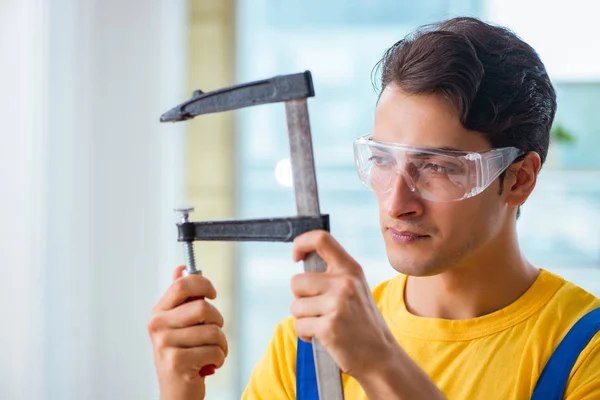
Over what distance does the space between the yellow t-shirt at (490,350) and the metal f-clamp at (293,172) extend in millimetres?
396

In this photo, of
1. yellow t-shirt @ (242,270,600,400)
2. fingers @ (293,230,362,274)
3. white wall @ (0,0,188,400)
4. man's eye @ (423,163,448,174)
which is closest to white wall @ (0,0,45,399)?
white wall @ (0,0,188,400)

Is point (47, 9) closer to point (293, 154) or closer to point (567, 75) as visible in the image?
point (293, 154)

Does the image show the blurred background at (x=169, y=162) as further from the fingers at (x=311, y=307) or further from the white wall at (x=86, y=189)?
the fingers at (x=311, y=307)

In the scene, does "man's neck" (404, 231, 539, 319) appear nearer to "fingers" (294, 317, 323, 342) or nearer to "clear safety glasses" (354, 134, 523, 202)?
"clear safety glasses" (354, 134, 523, 202)

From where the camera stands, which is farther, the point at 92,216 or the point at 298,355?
the point at 92,216

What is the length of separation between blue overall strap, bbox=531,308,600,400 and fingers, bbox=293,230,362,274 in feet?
A: 1.58

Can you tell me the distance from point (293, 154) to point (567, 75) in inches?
126

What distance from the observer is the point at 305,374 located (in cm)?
141

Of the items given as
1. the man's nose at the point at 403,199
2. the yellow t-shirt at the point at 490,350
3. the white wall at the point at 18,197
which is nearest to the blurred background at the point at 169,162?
the white wall at the point at 18,197

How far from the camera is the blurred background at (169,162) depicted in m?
2.49

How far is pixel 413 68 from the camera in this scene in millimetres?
1371

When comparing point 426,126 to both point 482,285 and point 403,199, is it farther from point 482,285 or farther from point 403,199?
point 482,285

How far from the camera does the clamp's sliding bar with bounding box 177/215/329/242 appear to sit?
3.25 ft

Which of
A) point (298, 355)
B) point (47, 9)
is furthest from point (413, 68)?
point (47, 9)
